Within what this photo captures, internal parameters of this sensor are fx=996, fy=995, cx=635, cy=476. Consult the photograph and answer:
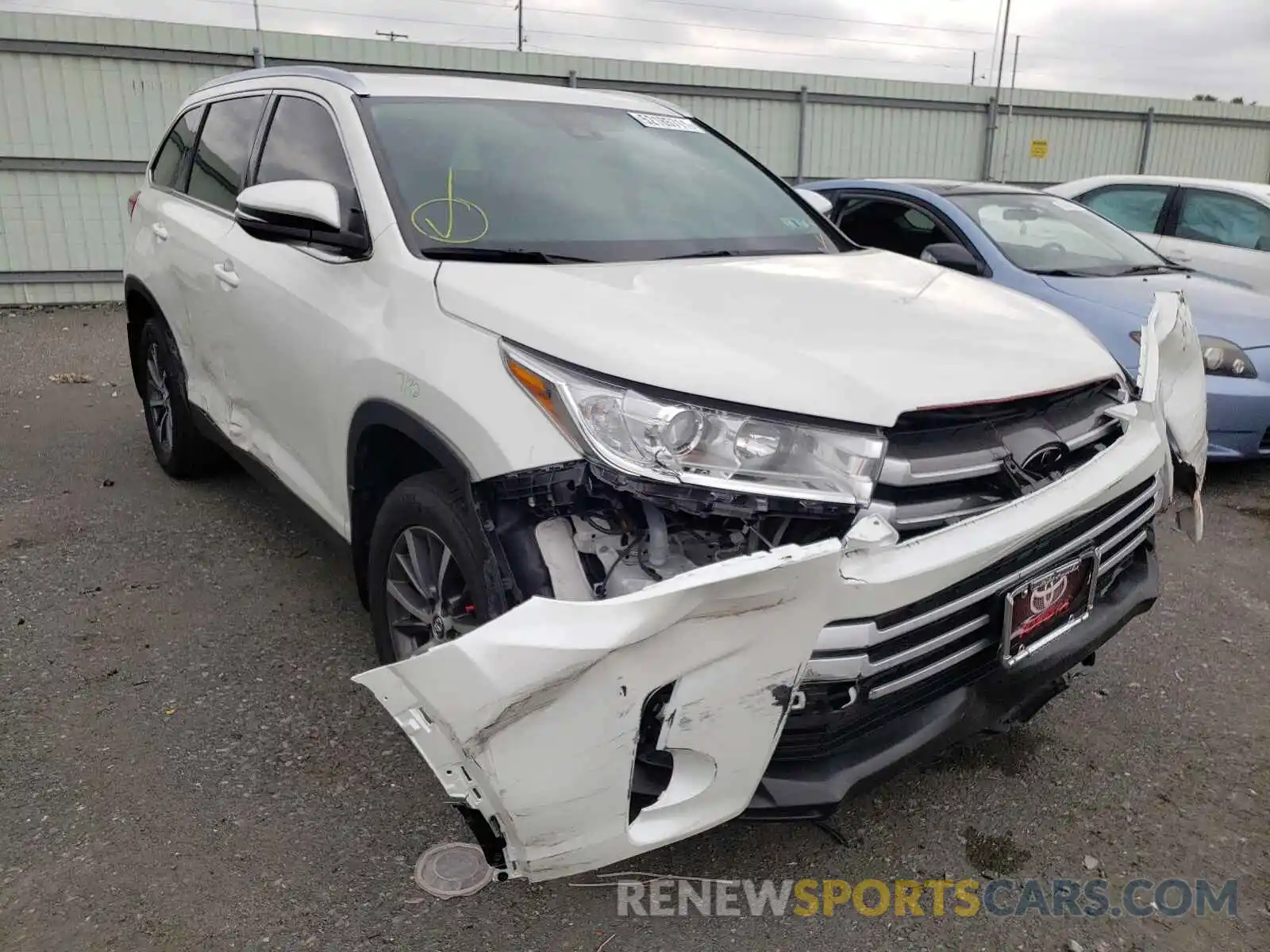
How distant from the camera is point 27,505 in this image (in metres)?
4.71

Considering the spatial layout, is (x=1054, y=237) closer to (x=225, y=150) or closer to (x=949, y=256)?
(x=949, y=256)

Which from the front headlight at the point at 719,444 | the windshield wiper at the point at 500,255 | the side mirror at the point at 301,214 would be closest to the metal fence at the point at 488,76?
the side mirror at the point at 301,214

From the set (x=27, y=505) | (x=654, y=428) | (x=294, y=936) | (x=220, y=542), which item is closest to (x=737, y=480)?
(x=654, y=428)

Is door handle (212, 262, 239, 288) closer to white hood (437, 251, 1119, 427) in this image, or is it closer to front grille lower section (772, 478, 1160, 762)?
white hood (437, 251, 1119, 427)

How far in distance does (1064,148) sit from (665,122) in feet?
48.5

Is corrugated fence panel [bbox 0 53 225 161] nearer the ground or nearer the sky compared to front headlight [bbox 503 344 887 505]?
nearer the sky

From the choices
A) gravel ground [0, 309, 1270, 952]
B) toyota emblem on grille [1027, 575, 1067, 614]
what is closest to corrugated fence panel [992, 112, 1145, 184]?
gravel ground [0, 309, 1270, 952]

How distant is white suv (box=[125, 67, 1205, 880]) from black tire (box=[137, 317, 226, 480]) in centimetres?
145

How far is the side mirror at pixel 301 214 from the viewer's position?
8.65 ft

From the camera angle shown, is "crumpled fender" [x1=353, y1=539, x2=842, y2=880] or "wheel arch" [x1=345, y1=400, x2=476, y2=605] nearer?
"crumpled fender" [x1=353, y1=539, x2=842, y2=880]

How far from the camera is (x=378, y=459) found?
2.65 m

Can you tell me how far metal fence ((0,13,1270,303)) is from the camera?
407 inches

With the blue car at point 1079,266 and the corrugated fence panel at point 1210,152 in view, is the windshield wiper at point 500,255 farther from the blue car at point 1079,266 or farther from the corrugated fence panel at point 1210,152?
the corrugated fence panel at point 1210,152

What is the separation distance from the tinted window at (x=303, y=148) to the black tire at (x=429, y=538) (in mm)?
1015
